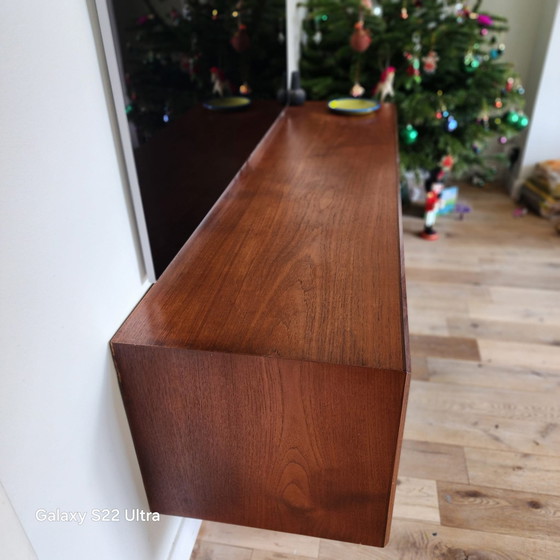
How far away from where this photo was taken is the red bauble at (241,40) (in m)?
1.21

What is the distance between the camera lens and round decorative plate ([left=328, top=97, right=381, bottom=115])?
197 centimetres

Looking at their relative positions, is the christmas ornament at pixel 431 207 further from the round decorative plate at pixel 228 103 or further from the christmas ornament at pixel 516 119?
the round decorative plate at pixel 228 103

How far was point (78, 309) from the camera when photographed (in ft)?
2.19

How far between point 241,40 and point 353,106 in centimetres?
94

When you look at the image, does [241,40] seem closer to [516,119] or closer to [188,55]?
[188,55]

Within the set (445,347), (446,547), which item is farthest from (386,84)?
(446,547)

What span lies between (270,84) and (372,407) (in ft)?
4.29

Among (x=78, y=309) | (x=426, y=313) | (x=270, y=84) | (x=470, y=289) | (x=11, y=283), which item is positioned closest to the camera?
(x=11, y=283)

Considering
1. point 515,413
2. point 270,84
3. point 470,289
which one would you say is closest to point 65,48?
point 270,84

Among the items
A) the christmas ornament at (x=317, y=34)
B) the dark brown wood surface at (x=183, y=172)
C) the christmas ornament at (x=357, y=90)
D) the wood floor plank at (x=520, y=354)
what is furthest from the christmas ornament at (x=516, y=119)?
the dark brown wood surface at (x=183, y=172)

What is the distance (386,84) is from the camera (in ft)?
7.11

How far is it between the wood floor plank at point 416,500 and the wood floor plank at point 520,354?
1.91 ft

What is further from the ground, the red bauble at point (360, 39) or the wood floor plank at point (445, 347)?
the red bauble at point (360, 39)

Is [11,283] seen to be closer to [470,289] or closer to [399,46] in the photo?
[470,289]
